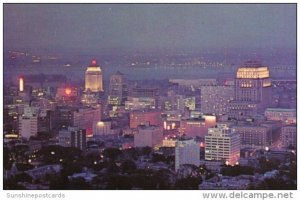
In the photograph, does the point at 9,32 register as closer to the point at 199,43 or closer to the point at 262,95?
the point at 199,43

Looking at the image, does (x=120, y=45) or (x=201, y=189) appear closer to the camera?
(x=201, y=189)

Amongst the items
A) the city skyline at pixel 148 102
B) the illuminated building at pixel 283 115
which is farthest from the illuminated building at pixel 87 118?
the illuminated building at pixel 283 115

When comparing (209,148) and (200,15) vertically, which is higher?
(200,15)

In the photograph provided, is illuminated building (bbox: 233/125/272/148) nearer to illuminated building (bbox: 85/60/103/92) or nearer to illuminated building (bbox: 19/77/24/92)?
illuminated building (bbox: 85/60/103/92)

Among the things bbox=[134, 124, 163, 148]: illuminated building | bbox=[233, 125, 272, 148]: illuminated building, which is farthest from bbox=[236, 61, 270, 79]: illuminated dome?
bbox=[134, 124, 163, 148]: illuminated building

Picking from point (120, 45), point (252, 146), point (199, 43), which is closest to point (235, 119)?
point (252, 146)

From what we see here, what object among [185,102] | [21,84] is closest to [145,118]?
[185,102]

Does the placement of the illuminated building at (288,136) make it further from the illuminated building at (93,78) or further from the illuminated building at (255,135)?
the illuminated building at (93,78)
